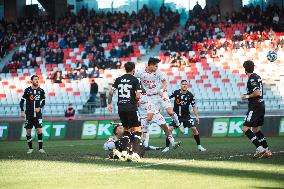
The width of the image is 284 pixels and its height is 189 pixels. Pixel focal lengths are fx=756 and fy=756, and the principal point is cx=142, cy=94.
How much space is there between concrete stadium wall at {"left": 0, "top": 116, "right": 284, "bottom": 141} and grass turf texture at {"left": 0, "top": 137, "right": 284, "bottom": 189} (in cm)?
1220

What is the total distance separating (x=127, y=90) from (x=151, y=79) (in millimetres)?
3084

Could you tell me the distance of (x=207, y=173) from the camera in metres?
13.3

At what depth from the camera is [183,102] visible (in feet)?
69.6

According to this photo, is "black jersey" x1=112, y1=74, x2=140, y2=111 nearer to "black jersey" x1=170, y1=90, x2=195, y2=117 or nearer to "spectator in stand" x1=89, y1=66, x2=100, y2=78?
"black jersey" x1=170, y1=90, x2=195, y2=117

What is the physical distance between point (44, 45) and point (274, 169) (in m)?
35.7

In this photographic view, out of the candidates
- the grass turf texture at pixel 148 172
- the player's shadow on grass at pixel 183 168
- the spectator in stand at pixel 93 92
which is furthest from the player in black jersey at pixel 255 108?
the spectator in stand at pixel 93 92

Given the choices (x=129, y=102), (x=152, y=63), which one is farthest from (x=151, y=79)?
(x=129, y=102)

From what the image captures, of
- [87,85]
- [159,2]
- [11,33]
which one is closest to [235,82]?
[87,85]

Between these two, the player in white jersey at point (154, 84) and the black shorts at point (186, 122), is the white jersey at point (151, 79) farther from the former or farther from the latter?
the black shorts at point (186, 122)

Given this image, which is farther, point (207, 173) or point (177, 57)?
point (177, 57)

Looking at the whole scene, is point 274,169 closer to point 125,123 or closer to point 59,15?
point 125,123

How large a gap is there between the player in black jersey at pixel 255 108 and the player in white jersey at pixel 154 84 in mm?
3328

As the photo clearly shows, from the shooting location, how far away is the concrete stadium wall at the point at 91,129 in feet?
99.8

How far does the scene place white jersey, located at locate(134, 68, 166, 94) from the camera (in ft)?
64.7
